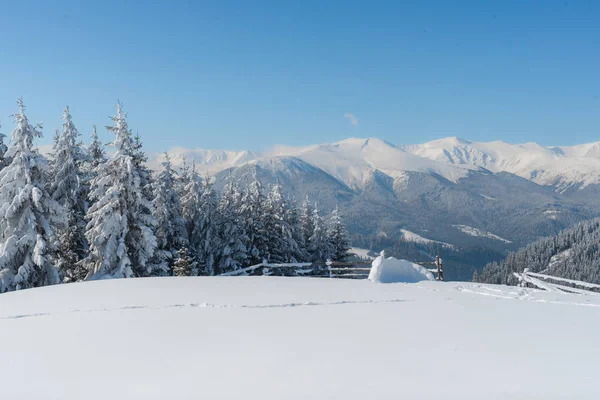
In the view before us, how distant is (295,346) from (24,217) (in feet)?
62.0

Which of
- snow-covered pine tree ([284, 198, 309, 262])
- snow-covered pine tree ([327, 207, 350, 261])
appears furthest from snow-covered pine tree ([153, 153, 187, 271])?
snow-covered pine tree ([327, 207, 350, 261])

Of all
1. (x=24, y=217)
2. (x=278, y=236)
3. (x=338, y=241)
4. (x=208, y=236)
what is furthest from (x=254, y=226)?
(x=24, y=217)

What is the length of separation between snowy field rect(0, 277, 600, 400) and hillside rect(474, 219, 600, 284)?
379 ft

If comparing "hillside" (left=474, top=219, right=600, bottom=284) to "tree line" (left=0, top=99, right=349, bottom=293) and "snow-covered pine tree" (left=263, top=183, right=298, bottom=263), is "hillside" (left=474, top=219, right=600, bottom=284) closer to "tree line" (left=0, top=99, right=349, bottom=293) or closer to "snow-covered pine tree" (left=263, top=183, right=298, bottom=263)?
"snow-covered pine tree" (left=263, top=183, right=298, bottom=263)

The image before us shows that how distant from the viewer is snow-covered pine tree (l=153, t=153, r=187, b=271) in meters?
29.2

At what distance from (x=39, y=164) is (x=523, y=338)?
22.6 metres

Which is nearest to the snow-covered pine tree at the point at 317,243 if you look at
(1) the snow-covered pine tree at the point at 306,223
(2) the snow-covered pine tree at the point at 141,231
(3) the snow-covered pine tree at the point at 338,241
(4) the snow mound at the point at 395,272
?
(1) the snow-covered pine tree at the point at 306,223

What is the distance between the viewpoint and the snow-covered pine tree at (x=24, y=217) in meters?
21.0

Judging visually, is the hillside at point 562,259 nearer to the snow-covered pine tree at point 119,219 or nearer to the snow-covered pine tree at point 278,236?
the snow-covered pine tree at point 278,236

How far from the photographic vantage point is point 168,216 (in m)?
29.8

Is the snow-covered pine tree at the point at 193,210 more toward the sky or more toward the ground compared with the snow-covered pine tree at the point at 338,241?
more toward the sky

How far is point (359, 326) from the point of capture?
10.2 metres

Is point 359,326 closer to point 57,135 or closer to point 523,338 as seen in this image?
point 523,338

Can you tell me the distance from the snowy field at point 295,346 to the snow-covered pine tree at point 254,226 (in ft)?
68.3
